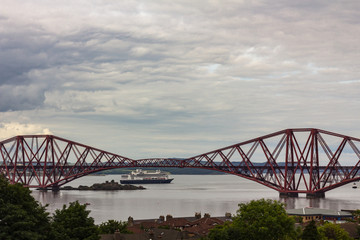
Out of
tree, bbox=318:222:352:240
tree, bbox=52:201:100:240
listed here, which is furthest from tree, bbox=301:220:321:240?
tree, bbox=52:201:100:240

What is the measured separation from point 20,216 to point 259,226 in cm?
2453

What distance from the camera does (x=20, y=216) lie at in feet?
129

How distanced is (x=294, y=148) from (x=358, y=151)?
16.5 metres

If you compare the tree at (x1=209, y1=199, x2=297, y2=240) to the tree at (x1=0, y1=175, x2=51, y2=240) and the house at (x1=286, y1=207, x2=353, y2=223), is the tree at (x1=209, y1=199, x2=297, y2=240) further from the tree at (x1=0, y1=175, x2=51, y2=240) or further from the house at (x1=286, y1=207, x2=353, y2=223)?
the house at (x1=286, y1=207, x2=353, y2=223)

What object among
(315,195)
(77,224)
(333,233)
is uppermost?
(315,195)

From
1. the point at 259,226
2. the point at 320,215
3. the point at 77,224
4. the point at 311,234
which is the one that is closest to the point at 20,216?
the point at 77,224

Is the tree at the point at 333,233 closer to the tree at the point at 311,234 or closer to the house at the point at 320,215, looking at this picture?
the tree at the point at 311,234

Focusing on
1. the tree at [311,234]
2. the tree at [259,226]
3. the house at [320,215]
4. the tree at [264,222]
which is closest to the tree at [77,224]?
the tree at [259,226]

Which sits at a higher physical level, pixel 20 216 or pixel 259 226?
pixel 20 216

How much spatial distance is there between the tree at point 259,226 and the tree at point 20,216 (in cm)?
1880

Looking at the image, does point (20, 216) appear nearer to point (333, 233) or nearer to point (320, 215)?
point (333, 233)

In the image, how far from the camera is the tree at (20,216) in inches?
1534

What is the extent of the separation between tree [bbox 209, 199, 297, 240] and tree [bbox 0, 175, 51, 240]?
18801 millimetres

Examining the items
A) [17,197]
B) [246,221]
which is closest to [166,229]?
[246,221]
